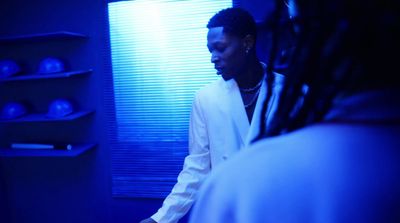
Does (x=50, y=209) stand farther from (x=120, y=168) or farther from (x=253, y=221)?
(x=253, y=221)

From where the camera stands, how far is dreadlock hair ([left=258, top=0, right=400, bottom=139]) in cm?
37

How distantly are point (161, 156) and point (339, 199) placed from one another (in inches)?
79.2

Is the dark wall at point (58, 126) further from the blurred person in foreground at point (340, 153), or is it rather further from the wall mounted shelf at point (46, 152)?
the blurred person in foreground at point (340, 153)

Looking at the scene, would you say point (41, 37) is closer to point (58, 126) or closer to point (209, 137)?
point (58, 126)

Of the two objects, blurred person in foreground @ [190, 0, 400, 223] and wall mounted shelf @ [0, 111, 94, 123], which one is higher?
blurred person in foreground @ [190, 0, 400, 223]

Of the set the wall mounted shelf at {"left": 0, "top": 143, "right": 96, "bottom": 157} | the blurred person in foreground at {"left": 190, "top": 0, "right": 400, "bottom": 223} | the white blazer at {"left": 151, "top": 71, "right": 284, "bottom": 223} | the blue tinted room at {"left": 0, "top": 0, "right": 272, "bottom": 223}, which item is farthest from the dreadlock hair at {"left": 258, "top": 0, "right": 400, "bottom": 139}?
the wall mounted shelf at {"left": 0, "top": 143, "right": 96, "bottom": 157}

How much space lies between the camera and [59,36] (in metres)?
2.22

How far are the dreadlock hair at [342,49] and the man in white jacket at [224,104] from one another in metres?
0.94

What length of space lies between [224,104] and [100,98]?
48.6 inches

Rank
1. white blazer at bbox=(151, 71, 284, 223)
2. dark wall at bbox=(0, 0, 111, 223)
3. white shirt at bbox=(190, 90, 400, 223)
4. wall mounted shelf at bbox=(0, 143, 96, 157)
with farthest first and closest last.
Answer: dark wall at bbox=(0, 0, 111, 223), wall mounted shelf at bbox=(0, 143, 96, 157), white blazer at bbox=(151, 71, 284, 223), white shirt at bbox=(190, 90, 400, 223)

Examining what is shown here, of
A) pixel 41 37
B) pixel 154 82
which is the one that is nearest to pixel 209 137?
pixel 154 82

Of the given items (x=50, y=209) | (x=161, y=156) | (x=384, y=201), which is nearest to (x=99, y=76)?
(x=161, y=156)

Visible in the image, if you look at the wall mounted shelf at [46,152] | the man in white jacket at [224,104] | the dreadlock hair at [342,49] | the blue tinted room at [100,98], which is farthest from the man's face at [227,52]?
the wall mounted shelf at [46,152]

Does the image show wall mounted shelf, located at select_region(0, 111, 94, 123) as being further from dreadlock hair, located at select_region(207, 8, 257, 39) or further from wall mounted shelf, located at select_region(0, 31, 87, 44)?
dreadlock hair, located at select_region(207, 8, 257, 39)
